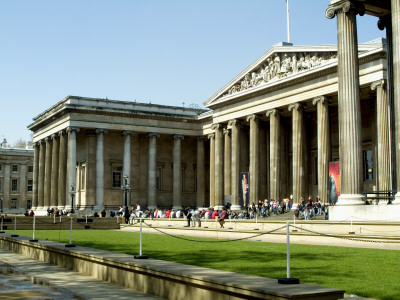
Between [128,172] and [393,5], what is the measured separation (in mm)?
51535

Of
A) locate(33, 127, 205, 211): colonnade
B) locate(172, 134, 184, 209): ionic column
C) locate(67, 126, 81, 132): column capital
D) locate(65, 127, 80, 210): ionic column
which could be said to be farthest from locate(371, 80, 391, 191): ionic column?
locate(65, 127, 80, 210): ionic column

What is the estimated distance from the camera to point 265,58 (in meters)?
58.9

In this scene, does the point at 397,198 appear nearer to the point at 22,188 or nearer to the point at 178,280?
the point at 178,280

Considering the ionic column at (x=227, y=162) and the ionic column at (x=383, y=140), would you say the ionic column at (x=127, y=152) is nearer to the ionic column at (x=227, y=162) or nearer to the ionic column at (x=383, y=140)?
the ionic column at (x=227, y=162)

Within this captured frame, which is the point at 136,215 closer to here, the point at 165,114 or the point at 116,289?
the point at 165,114

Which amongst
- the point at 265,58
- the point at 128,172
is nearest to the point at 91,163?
the point at 128,172

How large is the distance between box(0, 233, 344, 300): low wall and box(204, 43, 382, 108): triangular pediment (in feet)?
117

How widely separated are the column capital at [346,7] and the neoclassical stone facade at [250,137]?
2.1 inches

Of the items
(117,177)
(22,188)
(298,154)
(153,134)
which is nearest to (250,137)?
(298,154)

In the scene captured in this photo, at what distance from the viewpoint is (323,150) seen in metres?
50.9

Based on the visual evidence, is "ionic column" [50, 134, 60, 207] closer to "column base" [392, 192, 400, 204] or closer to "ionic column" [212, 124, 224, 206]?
"ionic column" [212, 124, 224, 206]

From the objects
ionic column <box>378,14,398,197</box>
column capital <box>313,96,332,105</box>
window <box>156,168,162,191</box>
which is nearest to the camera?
ionic column <box>378,14,398,197</box>

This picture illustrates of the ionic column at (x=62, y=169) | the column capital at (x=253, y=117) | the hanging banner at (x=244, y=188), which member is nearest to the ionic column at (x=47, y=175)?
the ionic column at (x=62, y=169)

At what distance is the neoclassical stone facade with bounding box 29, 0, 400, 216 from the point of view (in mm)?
30078
